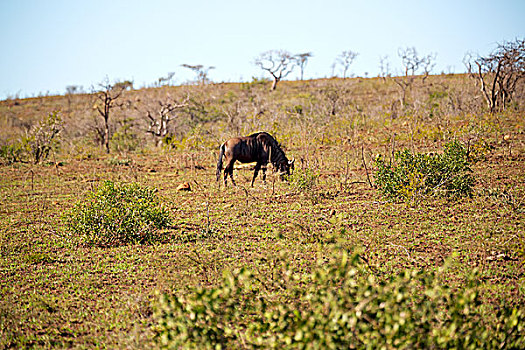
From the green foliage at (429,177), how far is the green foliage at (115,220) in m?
4.64

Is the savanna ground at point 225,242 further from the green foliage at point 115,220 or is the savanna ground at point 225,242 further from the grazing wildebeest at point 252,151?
the grazing wildebeest at point 252,151

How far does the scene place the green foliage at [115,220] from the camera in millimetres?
6906

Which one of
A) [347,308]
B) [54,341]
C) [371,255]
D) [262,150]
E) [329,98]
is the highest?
[329,98]

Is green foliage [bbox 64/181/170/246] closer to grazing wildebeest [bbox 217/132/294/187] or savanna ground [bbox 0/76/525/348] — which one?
savanna ground [bbox 0/76/525/348]

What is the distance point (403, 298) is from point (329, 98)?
2854 cm

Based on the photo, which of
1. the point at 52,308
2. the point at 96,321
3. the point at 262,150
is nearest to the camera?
the point at 96,321

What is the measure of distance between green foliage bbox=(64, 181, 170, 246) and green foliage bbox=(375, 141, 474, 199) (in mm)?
4638

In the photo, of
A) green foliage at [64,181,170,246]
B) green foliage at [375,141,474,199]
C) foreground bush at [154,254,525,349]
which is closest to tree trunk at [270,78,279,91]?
green foliage at [375,141,474,199]

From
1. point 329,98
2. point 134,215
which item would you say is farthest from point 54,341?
point 329,98

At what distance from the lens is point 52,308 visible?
189 inches

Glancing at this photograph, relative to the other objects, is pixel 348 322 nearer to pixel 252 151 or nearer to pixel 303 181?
pixel 303 181

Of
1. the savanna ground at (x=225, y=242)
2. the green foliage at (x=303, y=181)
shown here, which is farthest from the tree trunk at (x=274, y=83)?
the green foliage at (x=303, y=181)

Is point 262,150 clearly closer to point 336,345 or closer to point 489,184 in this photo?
point 489,184

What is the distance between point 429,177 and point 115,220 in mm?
6134
